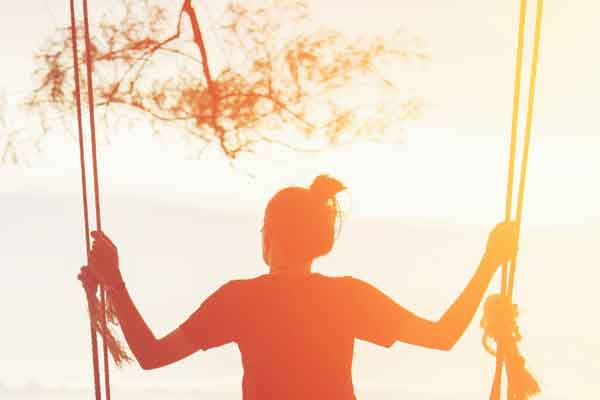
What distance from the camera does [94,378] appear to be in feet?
7.95

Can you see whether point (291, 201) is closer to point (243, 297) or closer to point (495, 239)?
point (243, 297)

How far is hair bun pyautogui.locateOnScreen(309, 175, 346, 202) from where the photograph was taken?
2090 millimetres

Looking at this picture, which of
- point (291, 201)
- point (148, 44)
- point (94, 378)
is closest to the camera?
point (291, 201)

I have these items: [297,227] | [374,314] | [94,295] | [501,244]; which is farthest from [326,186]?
[94,295]

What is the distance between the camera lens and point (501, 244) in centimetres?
215

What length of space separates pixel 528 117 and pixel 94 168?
97 cm

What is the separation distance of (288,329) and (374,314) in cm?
17

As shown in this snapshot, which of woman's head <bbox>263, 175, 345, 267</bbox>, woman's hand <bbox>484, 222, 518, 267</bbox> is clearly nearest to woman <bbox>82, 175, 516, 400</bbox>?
woman's head <bbox>263, 175, 345, 267</bbox>

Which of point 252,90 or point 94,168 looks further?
point 252,90

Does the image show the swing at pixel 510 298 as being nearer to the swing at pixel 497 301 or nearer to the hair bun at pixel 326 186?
the swing at pixel 497 301

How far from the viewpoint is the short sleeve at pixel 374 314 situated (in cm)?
206

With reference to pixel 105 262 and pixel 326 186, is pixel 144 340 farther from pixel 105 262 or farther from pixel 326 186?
pixel 326 186

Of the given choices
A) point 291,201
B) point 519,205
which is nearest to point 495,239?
point 519,205

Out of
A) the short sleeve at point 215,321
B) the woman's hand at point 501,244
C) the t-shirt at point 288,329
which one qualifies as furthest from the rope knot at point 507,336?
the short sleeve at point 215,321
